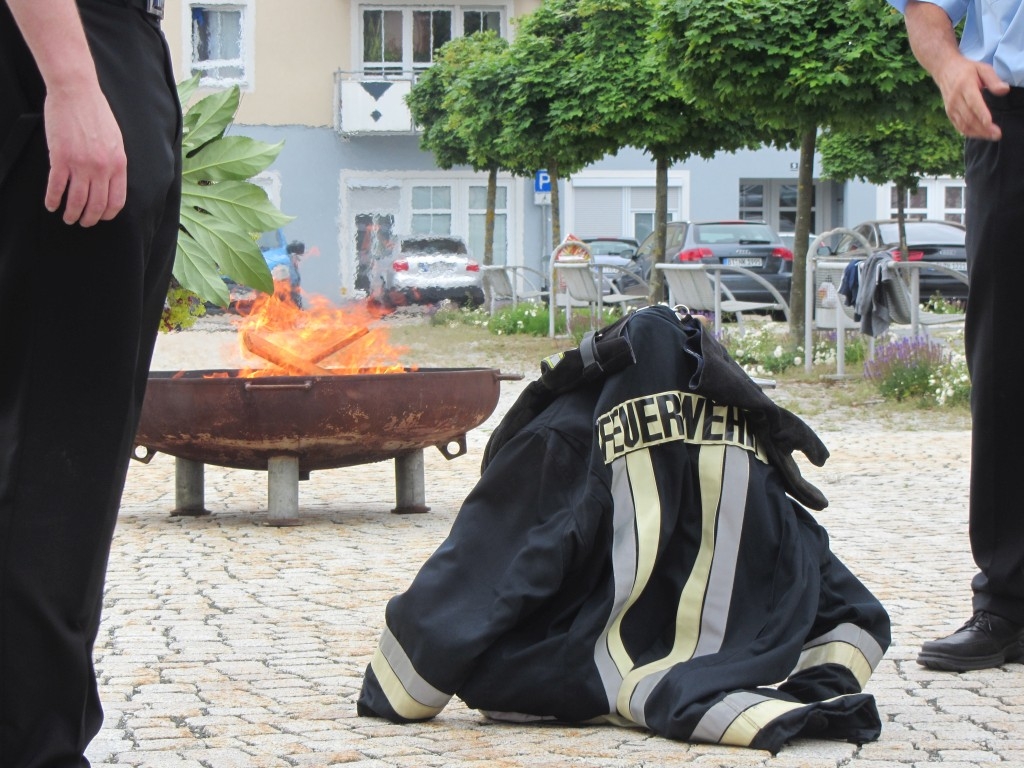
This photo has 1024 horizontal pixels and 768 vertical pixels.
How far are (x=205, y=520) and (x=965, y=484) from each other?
11.8ft

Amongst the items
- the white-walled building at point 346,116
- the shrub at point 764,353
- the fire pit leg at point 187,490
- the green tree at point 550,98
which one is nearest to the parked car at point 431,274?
the white-walled building at point 346,116

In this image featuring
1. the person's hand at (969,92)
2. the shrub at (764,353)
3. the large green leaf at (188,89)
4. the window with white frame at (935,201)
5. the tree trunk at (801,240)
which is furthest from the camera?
the window with white frame at (935,201)

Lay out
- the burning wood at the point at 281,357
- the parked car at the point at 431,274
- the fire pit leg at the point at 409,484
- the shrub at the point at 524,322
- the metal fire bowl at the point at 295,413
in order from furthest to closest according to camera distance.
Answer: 1. the parked car at the point at 431,274
2. the shrub at the point at 524,322
3. the fire pit leg at the point at 409,484
4. the burning wood at the point at 281,357
5. the metal fire bowl at the point at 295,413

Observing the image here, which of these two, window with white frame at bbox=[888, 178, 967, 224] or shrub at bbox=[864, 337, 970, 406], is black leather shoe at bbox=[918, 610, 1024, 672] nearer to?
shrub at bbox=[864, 337, 970, 406]

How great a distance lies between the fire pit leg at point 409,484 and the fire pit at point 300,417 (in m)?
0.39

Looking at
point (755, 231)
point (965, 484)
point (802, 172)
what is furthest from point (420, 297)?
point (965, 484)

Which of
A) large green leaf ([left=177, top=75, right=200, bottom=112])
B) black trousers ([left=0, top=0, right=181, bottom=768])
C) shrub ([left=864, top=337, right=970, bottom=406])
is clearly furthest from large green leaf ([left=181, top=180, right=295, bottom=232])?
shrub ([left=864, top=337, right=970, bottom=406])

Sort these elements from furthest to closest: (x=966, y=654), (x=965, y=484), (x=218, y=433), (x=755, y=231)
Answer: (x=755, y=231), (x=965, y=484), (x=218, y=433), (x=966, y=654)

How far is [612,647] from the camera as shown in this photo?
10.4 feet

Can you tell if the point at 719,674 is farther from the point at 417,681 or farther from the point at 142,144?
the point at 142,144

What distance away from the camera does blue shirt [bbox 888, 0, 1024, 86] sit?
11.7 feet

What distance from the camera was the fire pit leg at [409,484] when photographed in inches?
270

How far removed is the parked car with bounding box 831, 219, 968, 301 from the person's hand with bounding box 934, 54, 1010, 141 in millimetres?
18834

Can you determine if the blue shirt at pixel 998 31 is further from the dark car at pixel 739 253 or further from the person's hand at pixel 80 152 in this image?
the dark car at pixel 739 253
